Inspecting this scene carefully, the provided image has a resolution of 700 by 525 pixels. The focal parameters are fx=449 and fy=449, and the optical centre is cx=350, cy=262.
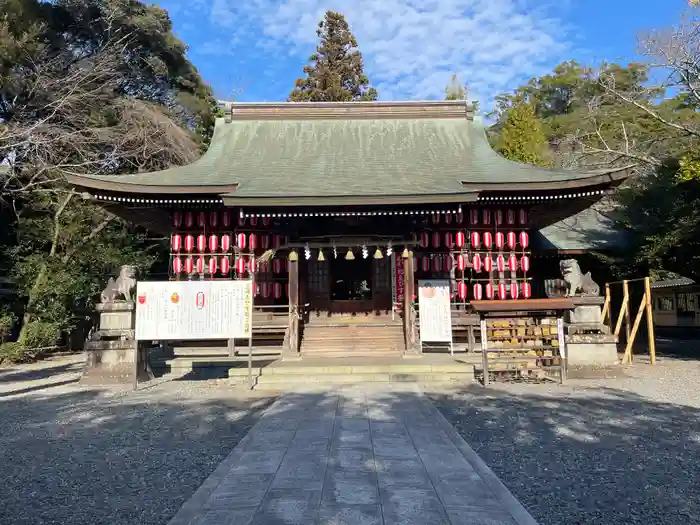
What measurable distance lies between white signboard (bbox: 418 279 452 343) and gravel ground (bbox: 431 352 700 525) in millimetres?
1836

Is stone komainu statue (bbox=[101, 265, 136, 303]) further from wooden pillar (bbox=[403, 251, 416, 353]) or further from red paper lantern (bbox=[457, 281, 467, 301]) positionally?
red paper lantern (bbox=[457, 281, 467, 301])

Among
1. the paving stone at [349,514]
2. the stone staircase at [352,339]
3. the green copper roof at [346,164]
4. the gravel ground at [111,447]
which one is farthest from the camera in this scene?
the stone staircase at [352,339]

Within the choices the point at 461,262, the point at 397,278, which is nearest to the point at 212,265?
the point at 397,278

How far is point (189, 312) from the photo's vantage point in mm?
9078

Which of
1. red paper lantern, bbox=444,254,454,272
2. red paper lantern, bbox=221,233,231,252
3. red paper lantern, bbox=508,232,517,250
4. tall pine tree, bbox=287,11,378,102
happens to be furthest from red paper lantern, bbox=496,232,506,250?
tall pine tree, bbox=287,11,378,102

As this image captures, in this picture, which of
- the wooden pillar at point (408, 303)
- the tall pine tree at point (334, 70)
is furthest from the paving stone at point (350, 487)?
the tall pine tree at point (334, 70)

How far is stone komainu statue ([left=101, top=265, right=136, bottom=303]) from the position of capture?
33.5ft

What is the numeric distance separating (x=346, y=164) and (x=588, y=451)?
10.4m

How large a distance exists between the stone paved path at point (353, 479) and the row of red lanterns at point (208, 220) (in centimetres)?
724

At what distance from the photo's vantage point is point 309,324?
1269 centimetres

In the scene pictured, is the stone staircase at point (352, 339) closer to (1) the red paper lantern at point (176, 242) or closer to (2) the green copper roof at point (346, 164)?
(2) the green copper roof at point (346, 164)

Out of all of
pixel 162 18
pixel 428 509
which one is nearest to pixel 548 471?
pixel 428 509

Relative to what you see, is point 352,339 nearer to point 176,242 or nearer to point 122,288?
point 176,242

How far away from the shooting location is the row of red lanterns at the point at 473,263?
42.3 ft
